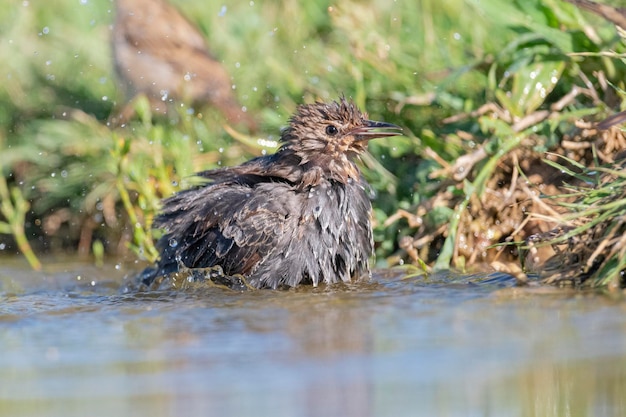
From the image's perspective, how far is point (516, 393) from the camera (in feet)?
10.2

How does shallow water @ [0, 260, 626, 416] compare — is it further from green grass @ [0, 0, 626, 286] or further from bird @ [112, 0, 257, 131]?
bird @ [112, 0, 257, 131]

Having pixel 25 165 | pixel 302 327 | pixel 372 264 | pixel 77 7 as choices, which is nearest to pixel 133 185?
pixel 25 165

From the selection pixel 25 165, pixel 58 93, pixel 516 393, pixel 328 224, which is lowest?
pixel 516 393

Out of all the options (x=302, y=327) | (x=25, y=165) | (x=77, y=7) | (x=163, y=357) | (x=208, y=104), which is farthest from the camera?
(x=77, y=7)

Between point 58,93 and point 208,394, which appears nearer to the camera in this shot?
point 208,394

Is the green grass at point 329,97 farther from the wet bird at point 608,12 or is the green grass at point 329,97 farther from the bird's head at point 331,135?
the bird's head at point 331,135

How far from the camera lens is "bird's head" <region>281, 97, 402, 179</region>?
17.7 feet

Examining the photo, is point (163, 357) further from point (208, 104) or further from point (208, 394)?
point (208, 104)

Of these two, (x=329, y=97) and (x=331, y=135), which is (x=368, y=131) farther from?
(x=329, y=97)

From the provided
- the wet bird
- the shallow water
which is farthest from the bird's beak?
the wet bird

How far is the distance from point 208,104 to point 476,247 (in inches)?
123

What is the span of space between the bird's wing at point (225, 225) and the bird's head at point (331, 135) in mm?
257

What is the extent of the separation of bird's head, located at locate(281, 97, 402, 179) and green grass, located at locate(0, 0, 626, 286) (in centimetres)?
48

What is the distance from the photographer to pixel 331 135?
548cm
